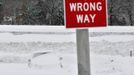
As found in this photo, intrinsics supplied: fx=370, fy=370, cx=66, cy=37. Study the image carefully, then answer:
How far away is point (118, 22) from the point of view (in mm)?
39312

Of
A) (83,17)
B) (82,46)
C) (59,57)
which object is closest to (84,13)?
(83,17)

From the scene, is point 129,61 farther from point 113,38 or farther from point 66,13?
point 66,13

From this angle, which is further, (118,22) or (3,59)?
(118,22)

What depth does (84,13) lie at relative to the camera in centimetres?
199

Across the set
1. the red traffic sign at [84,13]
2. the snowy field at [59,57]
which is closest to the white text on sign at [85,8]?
the red traffic sign at [84,13]

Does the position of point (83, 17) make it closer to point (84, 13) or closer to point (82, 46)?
point (84, 13)

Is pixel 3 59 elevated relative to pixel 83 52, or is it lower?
lower

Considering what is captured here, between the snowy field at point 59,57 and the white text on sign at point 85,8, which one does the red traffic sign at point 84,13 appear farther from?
the snowy field at point 59,57

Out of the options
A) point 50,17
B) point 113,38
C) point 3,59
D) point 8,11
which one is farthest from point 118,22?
point 3,59

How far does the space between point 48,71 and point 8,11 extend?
38.5 metres

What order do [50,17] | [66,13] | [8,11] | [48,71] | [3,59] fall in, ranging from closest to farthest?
1. [66,13]
2. [48,71]
3. [3,59]
4. [50,17]
5. [8,11]

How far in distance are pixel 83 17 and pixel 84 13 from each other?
2 cm

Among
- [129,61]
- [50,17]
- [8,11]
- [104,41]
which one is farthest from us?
[8,11]

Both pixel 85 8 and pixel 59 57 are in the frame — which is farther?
pixel 59 57
